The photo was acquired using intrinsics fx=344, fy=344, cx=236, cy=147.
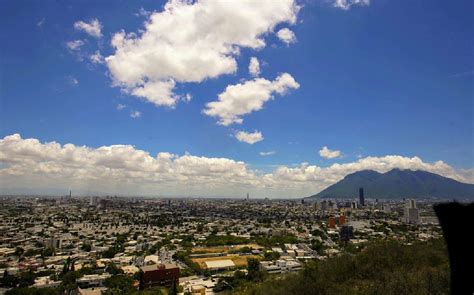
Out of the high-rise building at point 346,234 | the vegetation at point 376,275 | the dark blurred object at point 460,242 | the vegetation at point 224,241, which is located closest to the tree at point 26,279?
the vegetation at point 376,275

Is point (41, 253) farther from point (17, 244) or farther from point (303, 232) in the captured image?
point (303, 232)

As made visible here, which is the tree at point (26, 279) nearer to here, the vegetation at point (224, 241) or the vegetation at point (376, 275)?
the vegetation at point (376, 275)

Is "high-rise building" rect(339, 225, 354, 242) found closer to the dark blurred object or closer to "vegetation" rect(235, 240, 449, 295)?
"vegetation" rect(235, 240, 449, 295)

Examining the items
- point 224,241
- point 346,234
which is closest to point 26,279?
point 224,241

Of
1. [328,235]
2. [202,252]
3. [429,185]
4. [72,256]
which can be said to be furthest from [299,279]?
[429,185]

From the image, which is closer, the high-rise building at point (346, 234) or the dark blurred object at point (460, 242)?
the dark blurred object at point (460, 242)

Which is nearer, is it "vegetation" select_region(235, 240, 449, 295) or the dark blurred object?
the dark blurred object

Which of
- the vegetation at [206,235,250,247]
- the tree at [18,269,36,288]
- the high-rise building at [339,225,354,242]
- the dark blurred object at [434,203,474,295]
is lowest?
the tree at [18,269,36,288]

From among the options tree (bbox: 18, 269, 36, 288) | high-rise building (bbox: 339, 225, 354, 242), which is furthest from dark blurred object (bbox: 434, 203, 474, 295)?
high-rise building (bbox: 339, 225, 354, 242)
